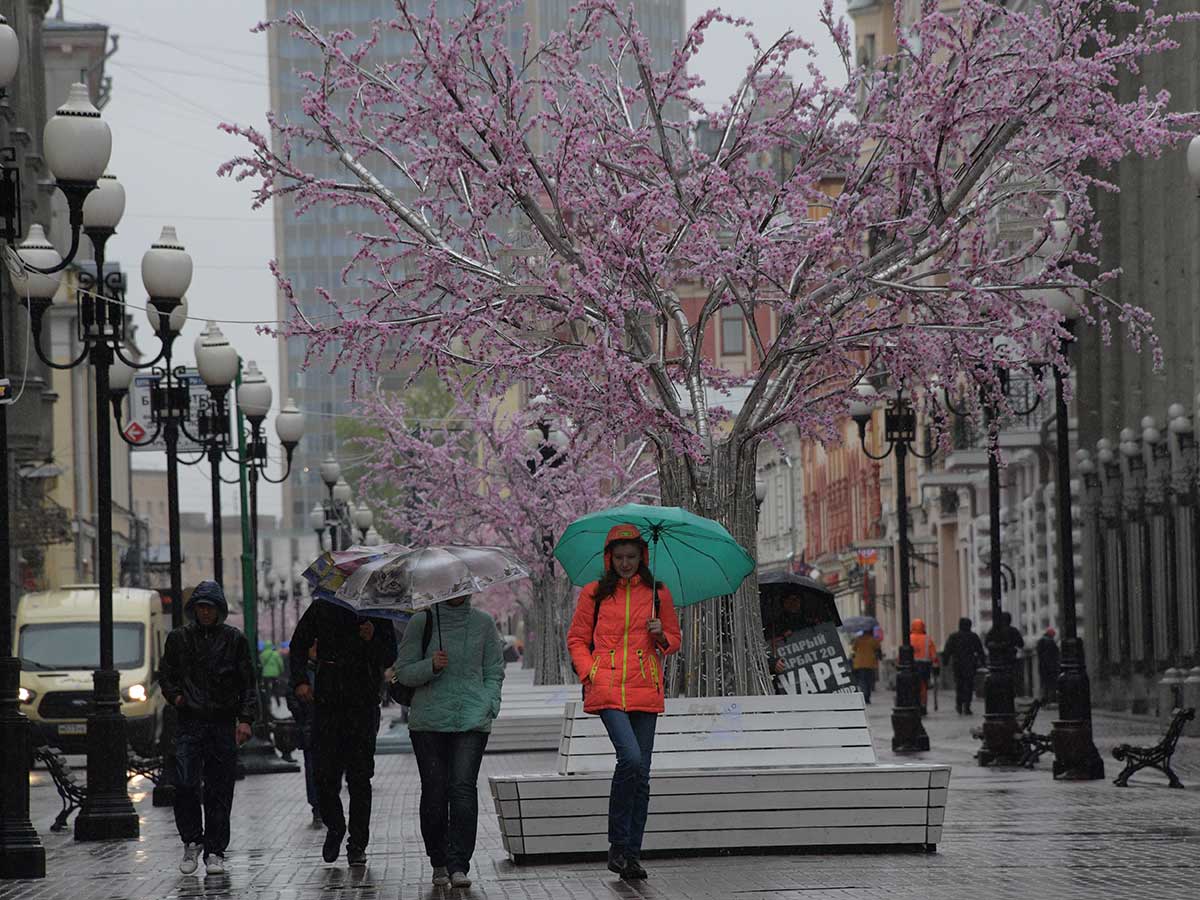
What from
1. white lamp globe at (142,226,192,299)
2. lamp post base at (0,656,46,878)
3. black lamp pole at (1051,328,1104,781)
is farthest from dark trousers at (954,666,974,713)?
lamp post base at (0,656,46,878)

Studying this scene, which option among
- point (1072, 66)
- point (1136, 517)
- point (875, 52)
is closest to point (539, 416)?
point (1072, 66)

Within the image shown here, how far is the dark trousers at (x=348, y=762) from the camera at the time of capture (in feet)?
51.9

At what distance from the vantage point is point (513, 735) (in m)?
33.9

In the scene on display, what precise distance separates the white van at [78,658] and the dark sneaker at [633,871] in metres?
20.7

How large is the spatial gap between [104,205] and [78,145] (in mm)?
3554

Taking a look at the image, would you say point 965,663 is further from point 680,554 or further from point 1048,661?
point 680,554

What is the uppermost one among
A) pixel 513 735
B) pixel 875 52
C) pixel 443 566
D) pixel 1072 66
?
pixel 875 52

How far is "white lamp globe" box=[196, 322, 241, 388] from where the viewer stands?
26234 mm

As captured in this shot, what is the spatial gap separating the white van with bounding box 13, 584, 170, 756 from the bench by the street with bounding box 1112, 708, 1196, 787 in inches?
605

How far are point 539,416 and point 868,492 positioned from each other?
60.2 meters

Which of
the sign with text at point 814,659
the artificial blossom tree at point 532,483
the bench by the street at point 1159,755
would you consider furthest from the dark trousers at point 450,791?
the artificial blossom tree at point 532,483

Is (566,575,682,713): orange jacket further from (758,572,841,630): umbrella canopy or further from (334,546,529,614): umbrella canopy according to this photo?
(758,572,841,630): umbrella canopy

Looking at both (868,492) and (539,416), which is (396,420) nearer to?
(539,416)

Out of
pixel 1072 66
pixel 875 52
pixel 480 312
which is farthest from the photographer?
pixel 875 52
